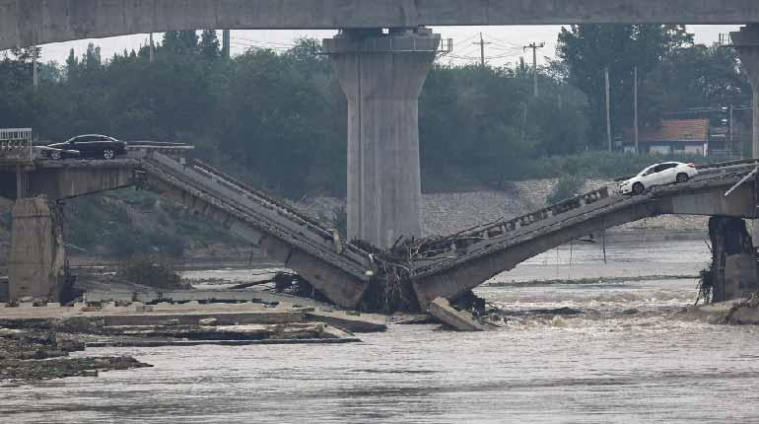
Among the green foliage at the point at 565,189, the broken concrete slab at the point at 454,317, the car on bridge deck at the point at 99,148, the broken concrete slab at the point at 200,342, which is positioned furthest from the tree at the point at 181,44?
the broken concrete slab at the point at 200,342

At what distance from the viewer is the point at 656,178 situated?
84938 millimetres

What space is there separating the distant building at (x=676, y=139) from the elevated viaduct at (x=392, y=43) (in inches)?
3238

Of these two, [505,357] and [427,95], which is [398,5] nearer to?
[505,357]

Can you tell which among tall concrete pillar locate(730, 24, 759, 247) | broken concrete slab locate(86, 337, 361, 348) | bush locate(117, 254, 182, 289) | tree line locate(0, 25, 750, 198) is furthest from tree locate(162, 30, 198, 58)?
broken concrete slab locate(86, 337, 361, 348)

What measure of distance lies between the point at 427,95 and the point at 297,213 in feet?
250

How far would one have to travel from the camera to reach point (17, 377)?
63562 millimetres

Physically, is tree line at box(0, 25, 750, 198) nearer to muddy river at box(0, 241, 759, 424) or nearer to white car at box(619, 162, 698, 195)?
white car at box(619, 162, 698, 195)

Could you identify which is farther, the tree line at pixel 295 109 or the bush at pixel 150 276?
the tree line at pixel 295 109

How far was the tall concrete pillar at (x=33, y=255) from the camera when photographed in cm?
8394

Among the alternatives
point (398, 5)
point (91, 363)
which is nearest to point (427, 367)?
point (91, 363)

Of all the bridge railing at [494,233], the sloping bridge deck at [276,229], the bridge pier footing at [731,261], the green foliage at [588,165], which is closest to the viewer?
the bridge pier footing at [731,261]

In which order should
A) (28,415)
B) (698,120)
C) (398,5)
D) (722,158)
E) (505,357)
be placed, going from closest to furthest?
(28,415) < (505,357) < (398,5) < (722,158) < (698,120)

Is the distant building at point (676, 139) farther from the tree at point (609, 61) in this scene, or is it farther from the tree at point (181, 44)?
the tree at point (181, 44)

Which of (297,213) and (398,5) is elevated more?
(398,5)
